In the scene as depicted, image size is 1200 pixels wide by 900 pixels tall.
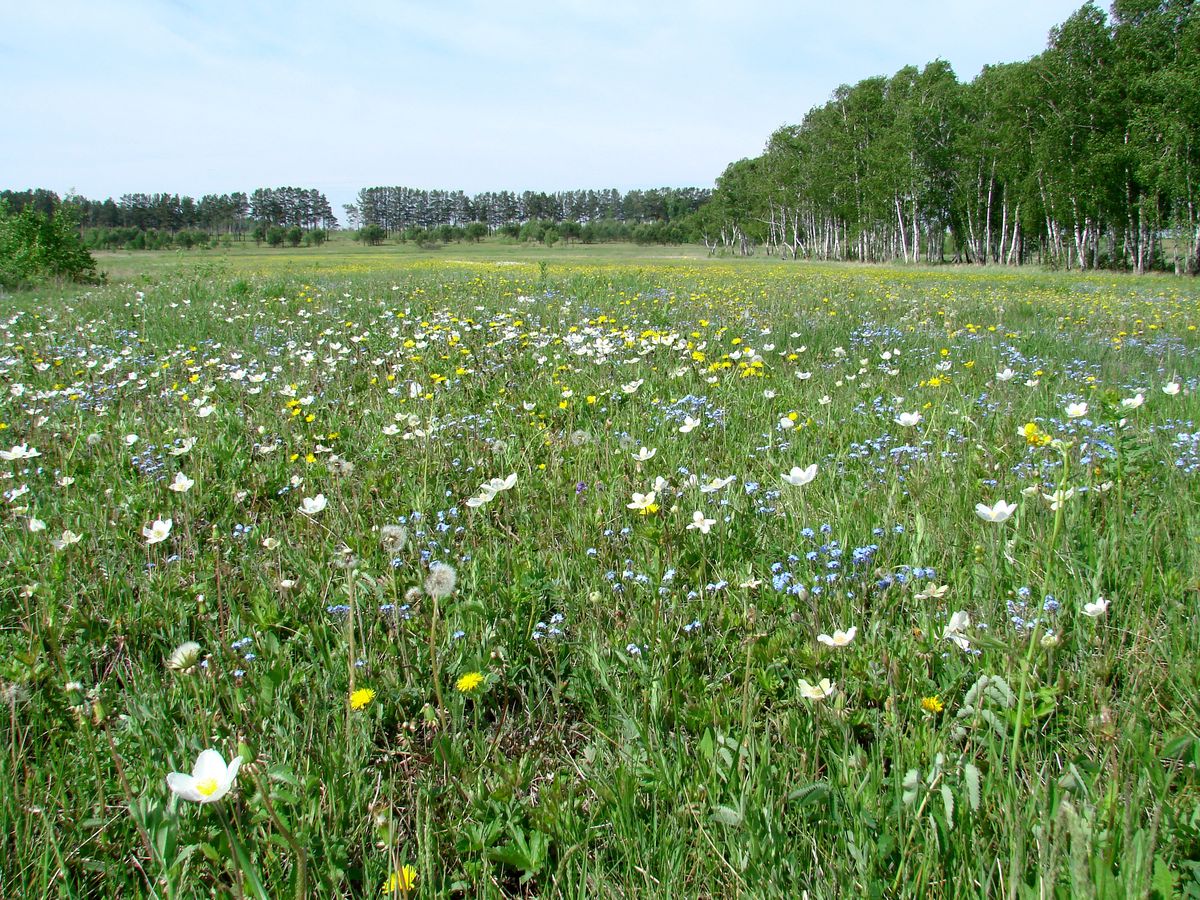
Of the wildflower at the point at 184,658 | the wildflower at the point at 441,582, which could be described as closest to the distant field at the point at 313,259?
the wildflower at the point at 441,582

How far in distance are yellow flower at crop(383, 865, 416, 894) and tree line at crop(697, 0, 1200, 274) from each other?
34.6 m

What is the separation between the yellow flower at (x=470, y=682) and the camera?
A: 172 centimetres

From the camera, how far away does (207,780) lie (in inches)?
41.7

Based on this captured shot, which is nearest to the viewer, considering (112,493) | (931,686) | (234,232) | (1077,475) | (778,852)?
(778,852)

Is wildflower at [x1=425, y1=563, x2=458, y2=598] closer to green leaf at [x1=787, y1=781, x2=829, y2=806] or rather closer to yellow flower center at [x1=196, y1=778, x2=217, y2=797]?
yellow flower center at [x1=196, y1=778, x2=217, y2=797]

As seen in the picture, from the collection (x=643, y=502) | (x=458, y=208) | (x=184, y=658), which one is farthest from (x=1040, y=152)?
(x=458, y=208)

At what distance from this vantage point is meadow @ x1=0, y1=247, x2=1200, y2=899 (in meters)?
1.31

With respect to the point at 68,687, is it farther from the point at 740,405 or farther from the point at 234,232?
the point at 234,232

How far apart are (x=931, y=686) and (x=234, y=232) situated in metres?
158

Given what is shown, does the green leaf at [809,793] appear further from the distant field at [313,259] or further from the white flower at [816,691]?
the distant field at [313,259]

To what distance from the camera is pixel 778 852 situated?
1282mm

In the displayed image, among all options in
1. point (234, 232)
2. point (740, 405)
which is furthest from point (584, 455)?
point (234, 232)

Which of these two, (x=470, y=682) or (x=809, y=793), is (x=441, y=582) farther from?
(x=809, y=793)

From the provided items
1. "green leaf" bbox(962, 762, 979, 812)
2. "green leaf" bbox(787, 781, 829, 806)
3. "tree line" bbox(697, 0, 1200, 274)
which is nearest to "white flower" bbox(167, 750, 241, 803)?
"green leaf" bbox(787, 781, 829, 806)
